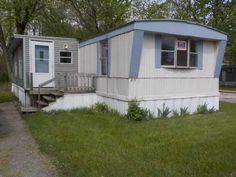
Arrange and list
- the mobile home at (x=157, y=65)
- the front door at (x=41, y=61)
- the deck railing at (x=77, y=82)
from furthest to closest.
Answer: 1. the front door at (x=41, y=61)
2. the deck railing at (x=77, y=82)
3. the mobile home at (x=157, y=65)

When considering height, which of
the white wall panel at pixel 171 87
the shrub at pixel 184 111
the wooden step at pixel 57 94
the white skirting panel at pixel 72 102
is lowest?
the shrub at pixel 184 111

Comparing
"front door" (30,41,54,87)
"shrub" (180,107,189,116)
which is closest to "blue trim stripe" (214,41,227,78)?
"shrub" (180,107,189,116)

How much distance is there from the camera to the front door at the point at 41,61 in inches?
475

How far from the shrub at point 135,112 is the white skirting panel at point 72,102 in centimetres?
261

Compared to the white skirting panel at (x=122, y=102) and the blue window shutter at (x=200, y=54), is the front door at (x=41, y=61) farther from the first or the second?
the blue window shutter at (x=200, y=54)

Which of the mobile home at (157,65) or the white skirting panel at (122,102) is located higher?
the mobile home at (157,65)

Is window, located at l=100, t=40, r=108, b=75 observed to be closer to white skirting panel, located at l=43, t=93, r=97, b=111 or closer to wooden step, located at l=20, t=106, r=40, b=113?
white skirting panel, located at l=43, t=93, r=97, b=111

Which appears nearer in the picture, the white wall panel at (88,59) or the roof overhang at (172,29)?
the roof overhang at (172,29)

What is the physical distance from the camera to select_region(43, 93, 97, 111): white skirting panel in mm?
10594

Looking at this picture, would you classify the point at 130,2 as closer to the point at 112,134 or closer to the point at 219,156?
the point at 112,134

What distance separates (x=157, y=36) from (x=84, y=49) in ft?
14.1

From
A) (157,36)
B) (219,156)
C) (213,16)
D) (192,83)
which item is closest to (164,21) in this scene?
(157,36)

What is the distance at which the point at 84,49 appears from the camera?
1259 cm

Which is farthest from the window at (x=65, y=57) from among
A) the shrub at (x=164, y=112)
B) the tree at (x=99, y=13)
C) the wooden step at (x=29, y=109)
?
the tree at (x=99, y=13)
